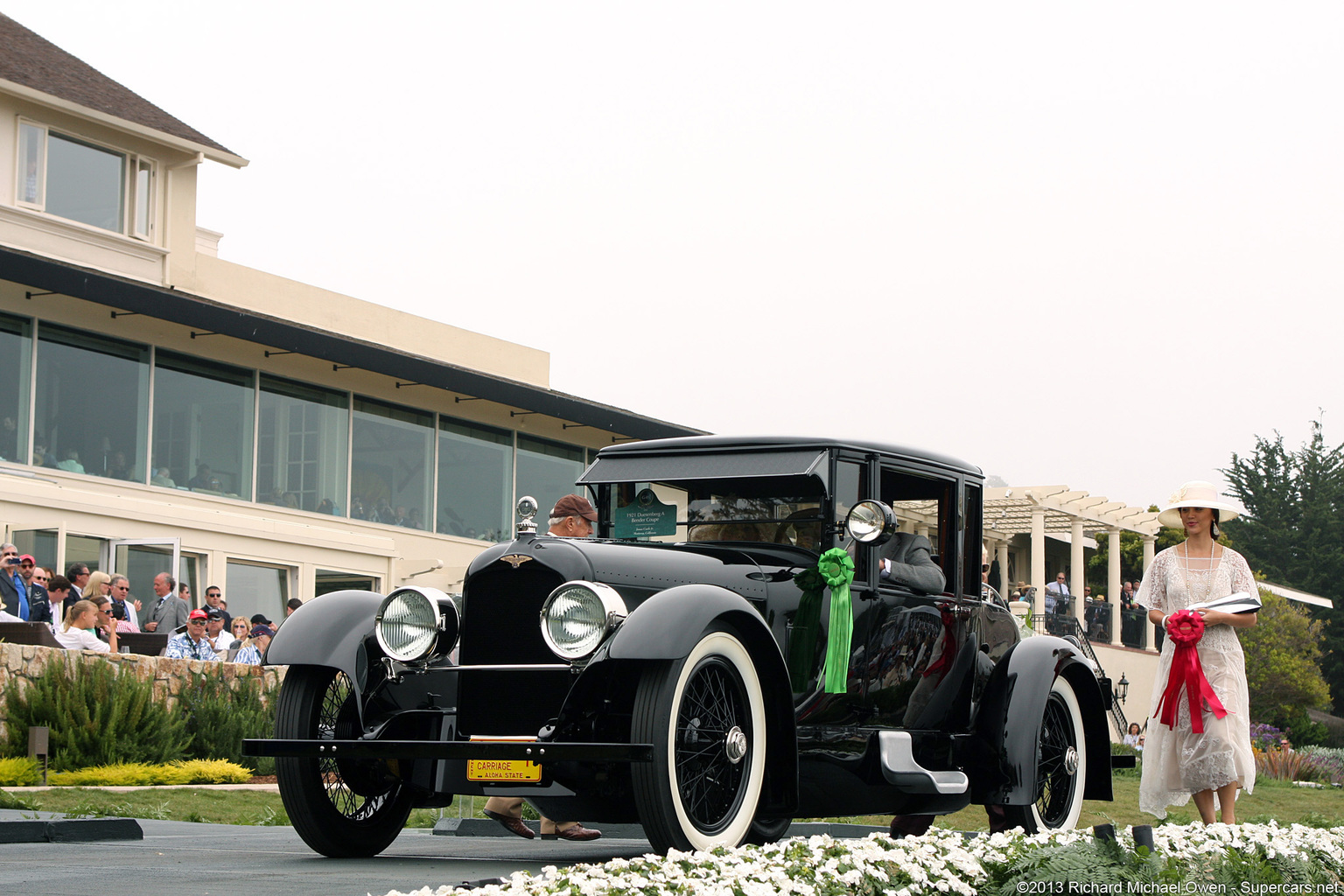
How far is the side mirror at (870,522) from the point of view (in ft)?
23.9

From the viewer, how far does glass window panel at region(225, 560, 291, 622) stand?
75.2ft

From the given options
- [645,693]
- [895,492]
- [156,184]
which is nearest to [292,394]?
[156,184]

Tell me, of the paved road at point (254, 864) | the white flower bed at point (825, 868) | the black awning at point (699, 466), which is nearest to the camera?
the white flower bed at point (825, 868)

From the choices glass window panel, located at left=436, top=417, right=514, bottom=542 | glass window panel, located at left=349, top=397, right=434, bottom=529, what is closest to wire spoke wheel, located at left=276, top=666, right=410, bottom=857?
glass window panel, located at left=349, top=397, right=434, bottom=529

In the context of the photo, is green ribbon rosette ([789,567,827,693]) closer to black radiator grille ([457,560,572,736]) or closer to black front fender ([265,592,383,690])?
black radiator grille ([457,560,572,736])

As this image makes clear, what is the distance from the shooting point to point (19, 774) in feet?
39.9

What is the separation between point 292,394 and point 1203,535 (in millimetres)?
19226

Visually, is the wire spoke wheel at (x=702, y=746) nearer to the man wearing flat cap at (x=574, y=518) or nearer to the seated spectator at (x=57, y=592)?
the man wearing flat cap at (x=574, y=518)

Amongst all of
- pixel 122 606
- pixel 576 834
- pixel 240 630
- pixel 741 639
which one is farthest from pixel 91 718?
pixel 741 639

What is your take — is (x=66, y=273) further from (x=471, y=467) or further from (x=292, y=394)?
(x=471, y=467)

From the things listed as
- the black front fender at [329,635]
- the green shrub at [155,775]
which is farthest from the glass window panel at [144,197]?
the black front fender at [329,635]

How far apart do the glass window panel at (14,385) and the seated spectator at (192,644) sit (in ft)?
18.2

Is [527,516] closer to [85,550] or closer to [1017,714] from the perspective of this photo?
[1017,714]

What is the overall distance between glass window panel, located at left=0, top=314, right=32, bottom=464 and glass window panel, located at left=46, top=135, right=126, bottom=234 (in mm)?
2721
